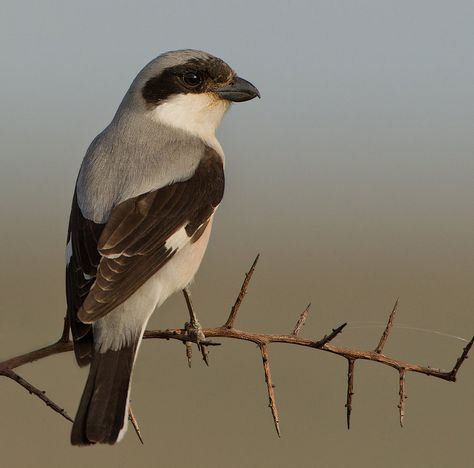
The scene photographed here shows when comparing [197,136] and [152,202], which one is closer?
[152,202]

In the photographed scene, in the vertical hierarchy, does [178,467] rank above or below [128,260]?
below

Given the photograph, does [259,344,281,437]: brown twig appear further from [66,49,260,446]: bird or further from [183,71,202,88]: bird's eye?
[183,71,202,88]: bird's eye

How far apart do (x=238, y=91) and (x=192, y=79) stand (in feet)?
0.58

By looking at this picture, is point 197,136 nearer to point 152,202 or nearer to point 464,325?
point 152,202

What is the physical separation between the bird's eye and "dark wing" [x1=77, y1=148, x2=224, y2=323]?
16.7 inches

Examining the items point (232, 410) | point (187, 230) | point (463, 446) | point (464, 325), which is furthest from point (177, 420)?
point (187, 230)

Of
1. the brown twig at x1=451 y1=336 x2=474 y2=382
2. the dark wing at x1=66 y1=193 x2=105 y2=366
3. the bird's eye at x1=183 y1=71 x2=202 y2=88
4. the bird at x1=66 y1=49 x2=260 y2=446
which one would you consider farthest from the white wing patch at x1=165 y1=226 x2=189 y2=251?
the brown twig at x1=451 y1=336 x2=474 y2=382

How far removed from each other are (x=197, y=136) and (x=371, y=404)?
14.4ft

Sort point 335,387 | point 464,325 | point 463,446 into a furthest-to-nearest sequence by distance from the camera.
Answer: point 464,325 → point 335,387 → point 463,446

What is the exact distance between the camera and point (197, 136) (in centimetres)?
370

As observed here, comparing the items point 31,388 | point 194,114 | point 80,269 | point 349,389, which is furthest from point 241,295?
point 194,114

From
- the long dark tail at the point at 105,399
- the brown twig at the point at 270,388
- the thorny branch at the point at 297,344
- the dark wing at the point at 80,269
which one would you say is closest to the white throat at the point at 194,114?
the dark wing at the point at 80,269

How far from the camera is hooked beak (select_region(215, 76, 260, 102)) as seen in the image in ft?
12.5

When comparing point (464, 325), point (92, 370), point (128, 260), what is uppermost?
point (128, 260)
